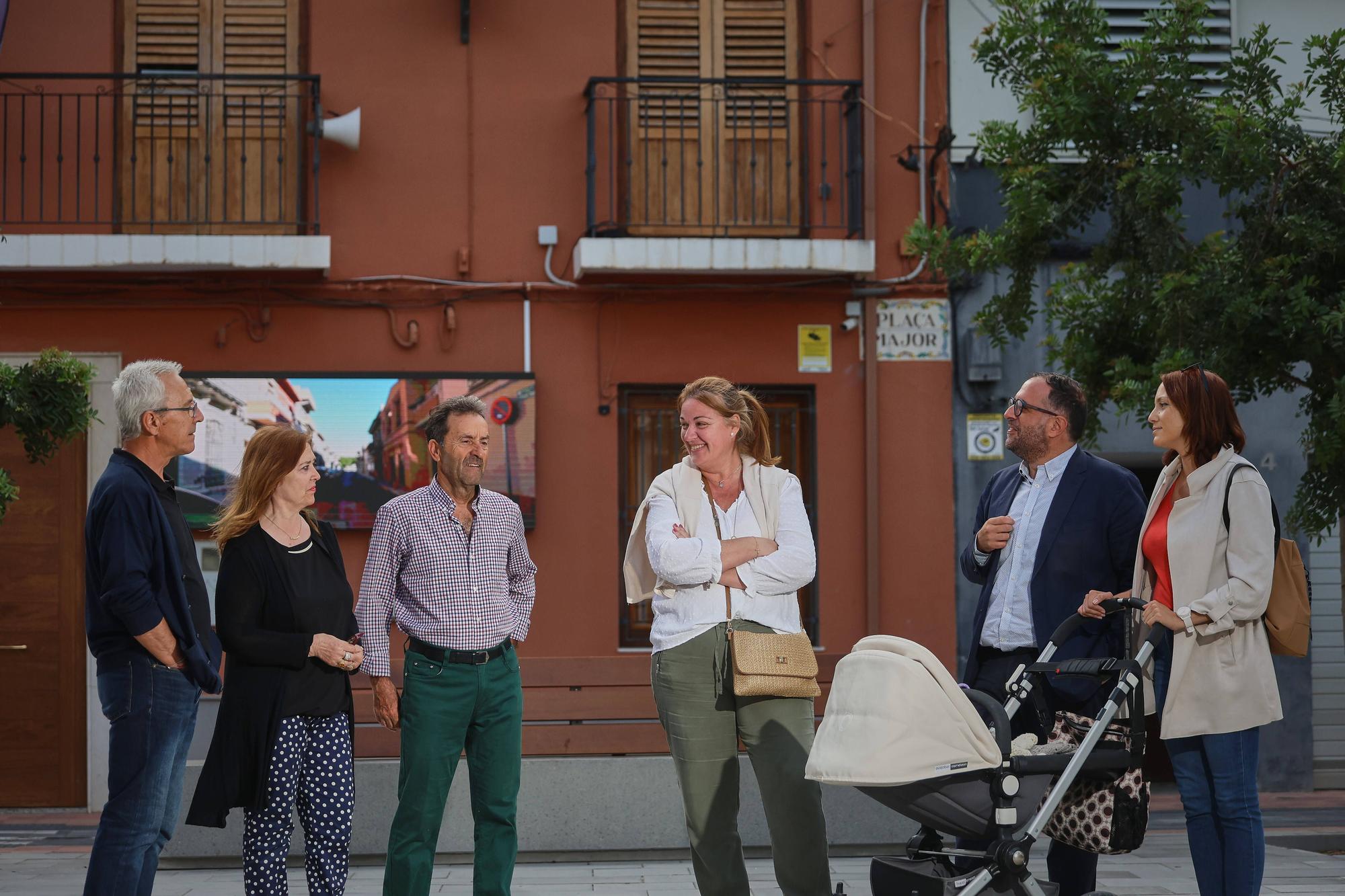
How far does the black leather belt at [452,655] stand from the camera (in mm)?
5098

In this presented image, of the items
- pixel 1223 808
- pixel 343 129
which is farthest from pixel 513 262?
pixel 1223 808

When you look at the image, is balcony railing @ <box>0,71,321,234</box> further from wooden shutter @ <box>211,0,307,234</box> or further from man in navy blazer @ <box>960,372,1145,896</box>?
man in navy blazer @ <box>960,372,1145,896</box>

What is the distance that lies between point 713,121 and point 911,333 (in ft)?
6.92

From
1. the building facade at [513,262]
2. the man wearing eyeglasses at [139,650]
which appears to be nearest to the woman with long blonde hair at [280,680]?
the man wearing eyeglasses at [139,650]

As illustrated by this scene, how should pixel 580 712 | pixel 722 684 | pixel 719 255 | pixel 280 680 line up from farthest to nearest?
pixel 719 255
pixel 580 712
pixel 280 680
pixel 722 684

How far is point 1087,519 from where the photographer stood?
4.87m

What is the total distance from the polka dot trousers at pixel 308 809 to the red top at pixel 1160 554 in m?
2.75

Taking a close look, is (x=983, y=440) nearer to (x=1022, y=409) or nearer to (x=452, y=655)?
(x=1022, y=409)

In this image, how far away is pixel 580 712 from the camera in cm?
724

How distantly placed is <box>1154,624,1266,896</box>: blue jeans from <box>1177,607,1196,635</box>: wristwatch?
11cm

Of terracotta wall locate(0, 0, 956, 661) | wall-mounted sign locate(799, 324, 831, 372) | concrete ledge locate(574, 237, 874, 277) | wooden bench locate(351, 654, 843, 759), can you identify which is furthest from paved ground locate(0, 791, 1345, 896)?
concrete ledge locate(574, 237, 874, 277)

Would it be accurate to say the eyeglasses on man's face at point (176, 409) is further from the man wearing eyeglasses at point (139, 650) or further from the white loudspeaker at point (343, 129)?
the white loudspeaker at point (343, 129)

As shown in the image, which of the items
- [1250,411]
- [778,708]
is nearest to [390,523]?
[778,708]

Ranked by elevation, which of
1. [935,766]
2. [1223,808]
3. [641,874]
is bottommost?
[641,874]
